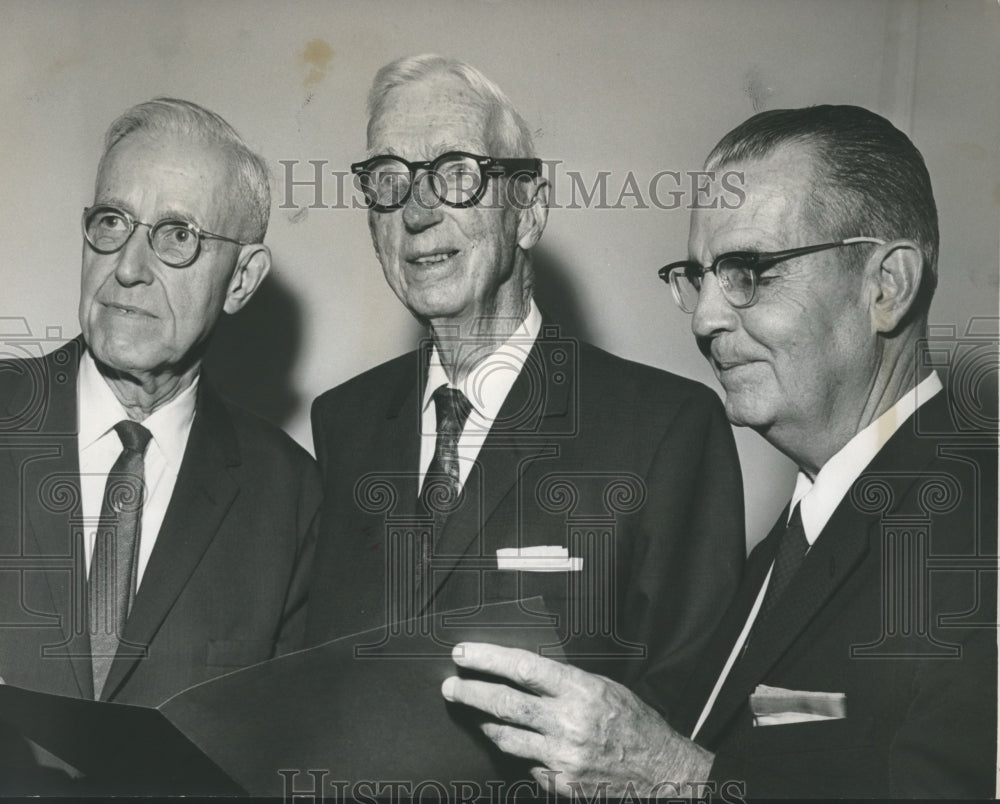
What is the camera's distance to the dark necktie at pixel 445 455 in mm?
2209

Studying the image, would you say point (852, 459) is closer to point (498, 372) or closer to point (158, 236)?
point (498, 372)

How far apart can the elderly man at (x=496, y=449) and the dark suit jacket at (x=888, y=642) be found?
0.51ft

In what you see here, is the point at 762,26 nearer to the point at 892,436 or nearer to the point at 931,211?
the point at 931,211

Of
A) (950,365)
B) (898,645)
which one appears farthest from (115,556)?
(950,365)

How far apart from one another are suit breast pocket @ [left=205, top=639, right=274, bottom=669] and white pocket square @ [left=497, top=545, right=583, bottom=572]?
18.4 inches

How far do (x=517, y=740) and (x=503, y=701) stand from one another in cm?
7

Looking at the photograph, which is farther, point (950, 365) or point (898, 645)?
point (950, 365)

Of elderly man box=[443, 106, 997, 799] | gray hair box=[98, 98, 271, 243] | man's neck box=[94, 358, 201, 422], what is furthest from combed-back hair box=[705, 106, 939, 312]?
man's neck box=[94, 358, 201, 422]

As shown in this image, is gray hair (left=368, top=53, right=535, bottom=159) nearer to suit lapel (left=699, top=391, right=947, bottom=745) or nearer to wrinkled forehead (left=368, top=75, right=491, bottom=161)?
wrinkled forehead (left=368, top=75, right=491, bottom=161)

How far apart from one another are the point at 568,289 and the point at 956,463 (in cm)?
76

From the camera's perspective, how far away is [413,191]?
2225mm

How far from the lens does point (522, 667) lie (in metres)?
2.00

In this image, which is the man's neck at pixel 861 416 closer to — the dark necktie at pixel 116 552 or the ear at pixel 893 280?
the ear at pixel 893 280

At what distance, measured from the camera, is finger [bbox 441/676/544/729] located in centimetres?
200
